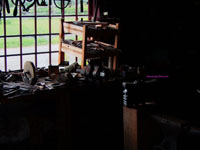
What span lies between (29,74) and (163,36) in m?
2.56

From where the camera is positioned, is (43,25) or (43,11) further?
(43,25)

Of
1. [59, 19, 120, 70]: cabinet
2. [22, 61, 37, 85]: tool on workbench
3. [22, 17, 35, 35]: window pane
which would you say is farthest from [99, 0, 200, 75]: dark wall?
[22, 61, 37, 85]: tool on workbench

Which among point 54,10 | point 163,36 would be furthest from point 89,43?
point 163,36

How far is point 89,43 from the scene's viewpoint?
192 inches

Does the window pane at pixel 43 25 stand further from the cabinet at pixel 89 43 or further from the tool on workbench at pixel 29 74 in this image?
the tool on workbench at pixel 29 74

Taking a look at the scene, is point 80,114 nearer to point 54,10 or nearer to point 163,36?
point 54,10

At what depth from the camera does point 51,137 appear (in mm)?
4215

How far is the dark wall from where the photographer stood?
5.55 m

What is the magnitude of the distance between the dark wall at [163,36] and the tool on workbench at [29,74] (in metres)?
1.98

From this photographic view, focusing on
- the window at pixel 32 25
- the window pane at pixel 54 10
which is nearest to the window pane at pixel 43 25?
the window at pixel 32 25

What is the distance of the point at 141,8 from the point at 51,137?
245cm

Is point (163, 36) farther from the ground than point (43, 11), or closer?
closer

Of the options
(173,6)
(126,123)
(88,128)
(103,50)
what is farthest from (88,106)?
(173,6)

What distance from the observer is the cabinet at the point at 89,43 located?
440 centimetres
